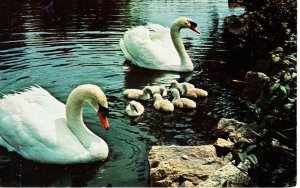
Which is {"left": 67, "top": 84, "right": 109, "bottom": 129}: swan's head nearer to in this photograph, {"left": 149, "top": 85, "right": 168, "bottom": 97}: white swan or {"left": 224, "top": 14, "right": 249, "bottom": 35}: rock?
{"left": 149, "top": 85, "right": 168, "bottom": 97}: white swan

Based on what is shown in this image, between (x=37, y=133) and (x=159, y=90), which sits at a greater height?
(x=37, y=133)

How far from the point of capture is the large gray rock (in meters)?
5.40

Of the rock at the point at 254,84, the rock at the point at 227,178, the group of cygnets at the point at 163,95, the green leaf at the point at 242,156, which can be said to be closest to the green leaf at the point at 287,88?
the green leaf at the point at 242,156

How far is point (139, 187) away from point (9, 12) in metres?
13.1

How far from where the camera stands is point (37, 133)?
20.4ft

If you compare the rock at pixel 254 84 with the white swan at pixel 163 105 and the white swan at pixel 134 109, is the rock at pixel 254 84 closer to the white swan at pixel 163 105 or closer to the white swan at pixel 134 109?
the white swan at pixel 163 105

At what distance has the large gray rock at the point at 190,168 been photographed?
17.7ft

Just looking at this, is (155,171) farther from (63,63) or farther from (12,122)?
(63,63)

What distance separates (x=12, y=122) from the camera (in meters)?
6.39

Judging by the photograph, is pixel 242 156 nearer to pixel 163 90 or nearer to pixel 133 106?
pixel 133 106

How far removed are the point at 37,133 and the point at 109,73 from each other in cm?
446

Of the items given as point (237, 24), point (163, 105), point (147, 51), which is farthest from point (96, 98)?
point (237, 24)

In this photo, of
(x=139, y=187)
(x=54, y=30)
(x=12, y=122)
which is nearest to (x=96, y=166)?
(x=139, y=187)

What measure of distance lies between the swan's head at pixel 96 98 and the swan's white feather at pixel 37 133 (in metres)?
0.41
